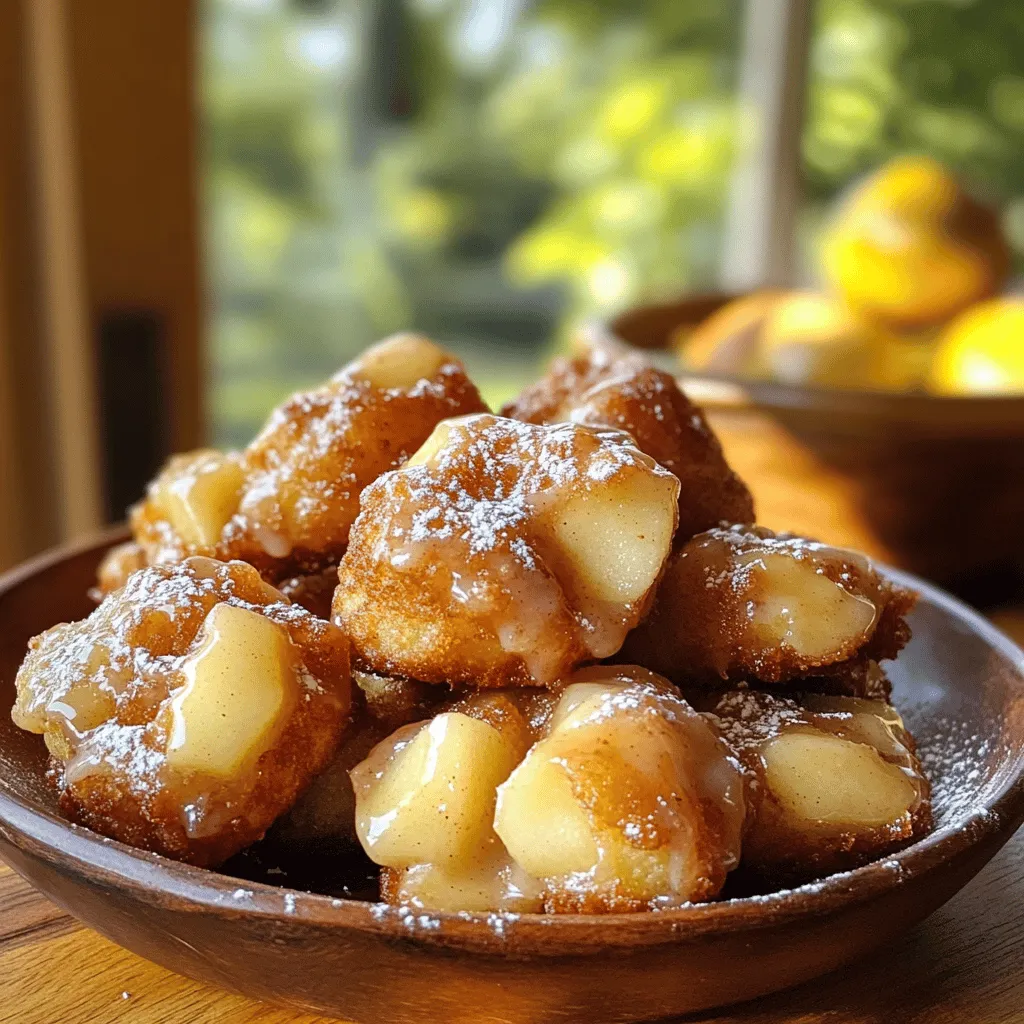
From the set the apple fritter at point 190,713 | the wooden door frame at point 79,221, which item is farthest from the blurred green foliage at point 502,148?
the apple fritter at point 190,713

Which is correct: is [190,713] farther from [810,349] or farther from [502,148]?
[502,148]

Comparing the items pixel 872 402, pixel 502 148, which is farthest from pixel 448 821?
pixel 502 148

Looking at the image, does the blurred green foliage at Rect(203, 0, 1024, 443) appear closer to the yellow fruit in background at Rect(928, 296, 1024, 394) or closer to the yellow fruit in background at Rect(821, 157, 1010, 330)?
the yellow fruit in background at Rect(821, 157, 1010, 330)

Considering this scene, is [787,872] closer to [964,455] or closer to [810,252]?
[964,455]

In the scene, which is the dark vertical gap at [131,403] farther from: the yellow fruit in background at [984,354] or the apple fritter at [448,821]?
the apple fritter at [448,821]

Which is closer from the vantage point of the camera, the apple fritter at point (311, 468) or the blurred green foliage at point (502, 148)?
the apple fritter at point (311, 468)

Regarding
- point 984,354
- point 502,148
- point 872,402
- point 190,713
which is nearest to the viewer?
point 190,713
